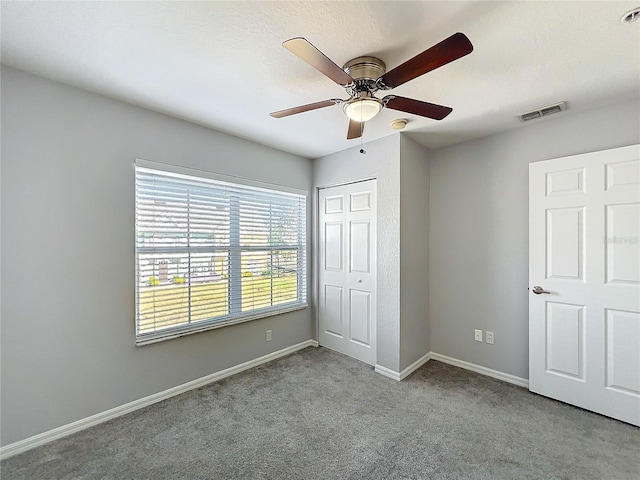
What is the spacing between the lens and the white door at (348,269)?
10.5 feet

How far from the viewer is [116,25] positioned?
1459mm

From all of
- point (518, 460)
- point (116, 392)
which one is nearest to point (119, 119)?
point (116, 392)

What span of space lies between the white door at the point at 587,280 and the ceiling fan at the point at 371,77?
58.6 inches

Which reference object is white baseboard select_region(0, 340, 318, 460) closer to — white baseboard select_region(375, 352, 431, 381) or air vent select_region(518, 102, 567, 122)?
white baseboard select_region(375, 352, 431, 381)

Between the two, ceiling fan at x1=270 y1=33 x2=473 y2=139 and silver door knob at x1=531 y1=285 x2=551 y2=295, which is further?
silver door knob at x1=531 y1=285 x2=551 y2=295

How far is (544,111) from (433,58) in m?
1.74

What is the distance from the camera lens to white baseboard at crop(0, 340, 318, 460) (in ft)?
6.03

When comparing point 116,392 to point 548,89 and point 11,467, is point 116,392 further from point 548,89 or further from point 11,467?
point 548,89

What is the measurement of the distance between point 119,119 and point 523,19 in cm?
274

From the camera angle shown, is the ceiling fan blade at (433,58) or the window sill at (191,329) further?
the window sill at (191,329)

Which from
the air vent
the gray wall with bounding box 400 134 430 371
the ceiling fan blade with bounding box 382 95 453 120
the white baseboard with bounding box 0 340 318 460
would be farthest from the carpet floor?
the air vent

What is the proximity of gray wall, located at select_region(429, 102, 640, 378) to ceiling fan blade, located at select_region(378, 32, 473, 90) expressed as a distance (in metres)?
1.91

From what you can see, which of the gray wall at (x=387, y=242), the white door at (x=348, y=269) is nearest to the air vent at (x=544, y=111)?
the gray wall at (x=387, y=242)

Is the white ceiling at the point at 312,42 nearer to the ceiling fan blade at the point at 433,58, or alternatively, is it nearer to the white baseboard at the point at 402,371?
the ceiling fan blade at the point at 433,58
